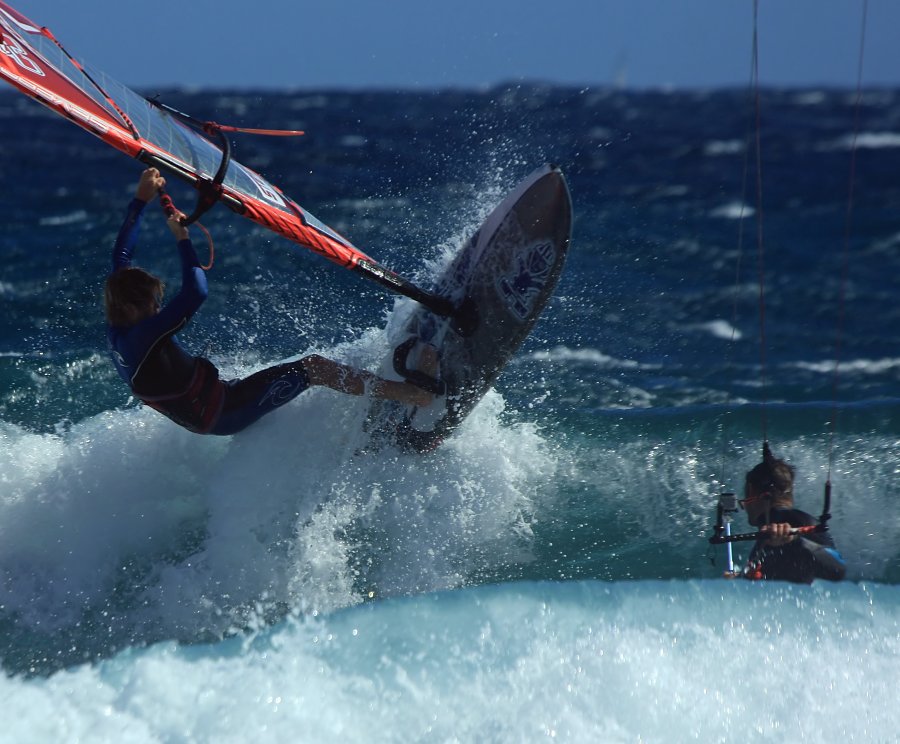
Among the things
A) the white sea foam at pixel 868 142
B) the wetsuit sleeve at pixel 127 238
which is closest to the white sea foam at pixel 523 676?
the wetsuit sleeve at pixel 127 238

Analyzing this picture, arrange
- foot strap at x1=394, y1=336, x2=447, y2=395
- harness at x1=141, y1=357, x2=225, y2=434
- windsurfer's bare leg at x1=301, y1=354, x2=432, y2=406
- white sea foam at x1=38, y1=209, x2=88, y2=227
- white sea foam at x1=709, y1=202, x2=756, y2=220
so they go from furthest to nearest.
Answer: white sea foam at x1=709, y1=202, x2=756, y2=220, white sea foam at x1=38, y1=209, x2=88, y2=227, foot strap at x1=394, y1=336, x2=447, y2=395, windsurfer's bare leg at x1=301, y1=354, x2=432, y2=406, harness at x1=141, y1=357, x2=225, y2=434

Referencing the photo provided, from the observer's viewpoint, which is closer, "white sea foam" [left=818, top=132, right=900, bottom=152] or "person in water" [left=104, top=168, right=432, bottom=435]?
"person in water" [left=104, top=168, right=432, bottom=435]

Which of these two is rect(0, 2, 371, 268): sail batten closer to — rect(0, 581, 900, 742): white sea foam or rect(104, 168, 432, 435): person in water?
rect(104, 168, 432, 435): person in water

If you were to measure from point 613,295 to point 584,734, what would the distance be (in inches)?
208

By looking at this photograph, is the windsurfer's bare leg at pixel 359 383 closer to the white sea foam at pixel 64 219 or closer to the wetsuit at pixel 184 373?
the wetsuit at pixel 184 373

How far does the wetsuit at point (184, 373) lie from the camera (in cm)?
394

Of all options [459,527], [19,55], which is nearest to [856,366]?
[459,527]

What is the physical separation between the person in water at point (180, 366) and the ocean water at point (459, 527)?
33cm

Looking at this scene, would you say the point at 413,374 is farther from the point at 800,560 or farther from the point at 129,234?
the point at 800,560

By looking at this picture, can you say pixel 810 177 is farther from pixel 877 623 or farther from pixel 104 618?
pixel 104 618

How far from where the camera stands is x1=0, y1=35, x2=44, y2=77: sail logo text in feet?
12.3

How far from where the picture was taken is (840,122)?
18.4 m

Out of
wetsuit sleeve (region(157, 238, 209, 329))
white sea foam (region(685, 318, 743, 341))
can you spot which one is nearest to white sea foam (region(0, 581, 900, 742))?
wetsuit sleeve (region(157, 238, 209, 329))

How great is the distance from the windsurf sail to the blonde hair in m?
0.40
